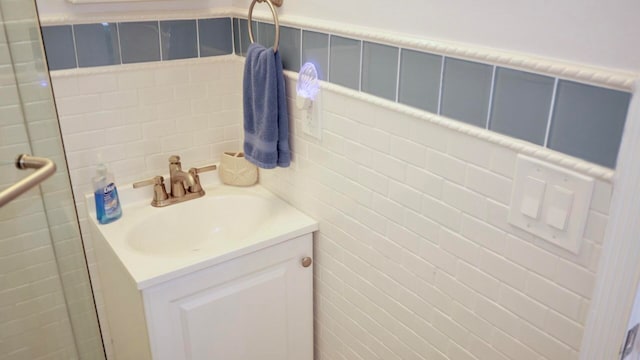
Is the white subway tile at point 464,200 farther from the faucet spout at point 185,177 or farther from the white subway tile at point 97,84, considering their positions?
the white subway tile at point 97,84

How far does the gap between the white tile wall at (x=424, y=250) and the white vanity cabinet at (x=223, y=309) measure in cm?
10

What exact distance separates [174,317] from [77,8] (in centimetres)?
102

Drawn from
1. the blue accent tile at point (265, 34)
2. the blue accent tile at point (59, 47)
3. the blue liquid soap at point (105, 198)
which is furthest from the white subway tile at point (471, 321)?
the blue accent tile at point (59, 47)

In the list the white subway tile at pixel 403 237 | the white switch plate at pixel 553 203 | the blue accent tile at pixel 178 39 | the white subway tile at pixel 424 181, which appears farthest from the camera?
the blue accent tile at pixel 178 39

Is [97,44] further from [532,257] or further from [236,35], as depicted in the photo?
[532,257]

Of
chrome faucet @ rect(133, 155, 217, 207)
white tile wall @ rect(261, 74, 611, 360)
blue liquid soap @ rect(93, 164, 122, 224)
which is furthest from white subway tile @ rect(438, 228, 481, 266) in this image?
blue liquid soap @ rect(93, 164, 122, 224)

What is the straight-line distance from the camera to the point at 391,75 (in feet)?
4.40

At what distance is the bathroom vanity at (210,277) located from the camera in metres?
1.56

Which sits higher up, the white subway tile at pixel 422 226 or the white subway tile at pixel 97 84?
the white subway tile at pixel 97 84

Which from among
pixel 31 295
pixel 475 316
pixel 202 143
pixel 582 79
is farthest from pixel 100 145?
pixel 582 79

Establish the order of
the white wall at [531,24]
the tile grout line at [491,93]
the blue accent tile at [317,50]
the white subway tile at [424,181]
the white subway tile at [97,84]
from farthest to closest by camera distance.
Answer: the white subway tile at [97,84] → the blue accent tile at [317,50] → the white subway tile at [424,181] → the tile grout line at [491,93] → the white wall at [531,24]

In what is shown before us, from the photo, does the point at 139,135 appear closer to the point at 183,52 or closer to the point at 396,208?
the point at 183,52

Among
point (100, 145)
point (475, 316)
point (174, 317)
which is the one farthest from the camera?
point (100, 145)

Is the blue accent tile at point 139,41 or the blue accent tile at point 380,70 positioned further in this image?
the blue accent tile at point 139,41
